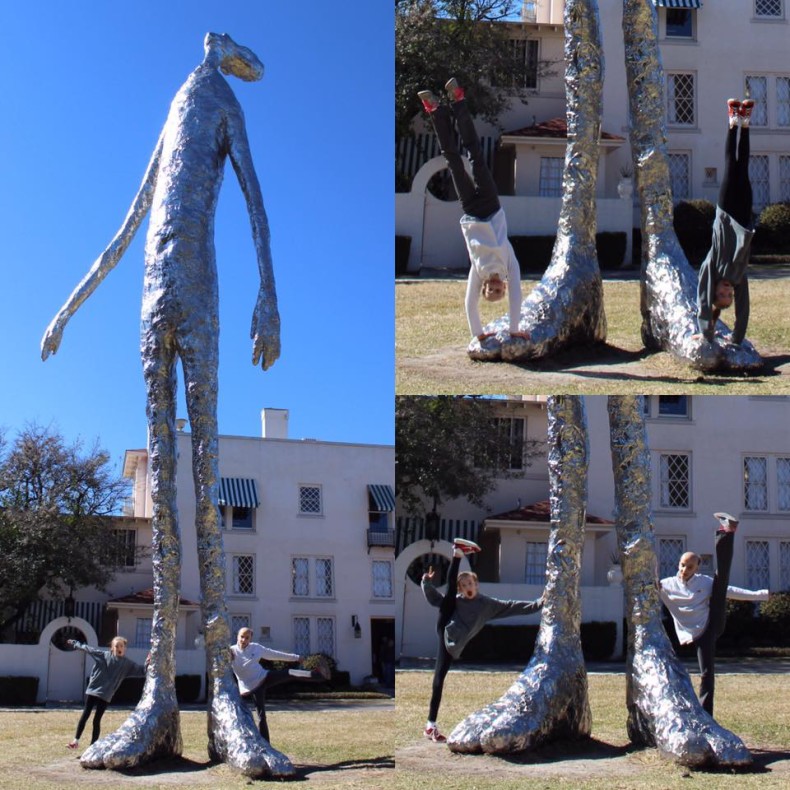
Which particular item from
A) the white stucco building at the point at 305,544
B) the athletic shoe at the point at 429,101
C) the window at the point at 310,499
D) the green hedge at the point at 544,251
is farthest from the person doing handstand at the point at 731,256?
the window at the point at 310,499

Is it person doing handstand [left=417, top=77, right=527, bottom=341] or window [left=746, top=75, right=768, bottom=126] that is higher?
window [left=746, top=75, right=768, bottom=126]

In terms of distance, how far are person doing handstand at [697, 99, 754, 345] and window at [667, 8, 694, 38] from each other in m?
2.51

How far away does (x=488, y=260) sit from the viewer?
843 cm

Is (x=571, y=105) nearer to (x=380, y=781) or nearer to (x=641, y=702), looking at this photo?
(x=641, y=702)

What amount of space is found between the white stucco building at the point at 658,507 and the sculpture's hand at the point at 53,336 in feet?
9.26

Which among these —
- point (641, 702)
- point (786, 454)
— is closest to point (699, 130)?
point (786, 454)

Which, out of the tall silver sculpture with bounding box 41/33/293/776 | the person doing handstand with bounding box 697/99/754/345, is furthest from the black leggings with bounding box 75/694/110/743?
the person doing handstand with bounding box 697/99/754/345

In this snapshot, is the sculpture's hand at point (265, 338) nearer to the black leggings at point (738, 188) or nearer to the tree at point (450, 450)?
the tree at point (450, 450)

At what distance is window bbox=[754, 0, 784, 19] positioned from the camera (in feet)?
33.2

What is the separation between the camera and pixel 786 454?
8992mm

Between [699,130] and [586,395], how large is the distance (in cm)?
278

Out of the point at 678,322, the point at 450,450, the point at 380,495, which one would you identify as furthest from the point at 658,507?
the point at 380,495

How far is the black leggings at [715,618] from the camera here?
326 inches

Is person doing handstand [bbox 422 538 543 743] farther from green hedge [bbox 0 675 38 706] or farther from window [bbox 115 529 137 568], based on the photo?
window [bbox 115 529 137 568]
